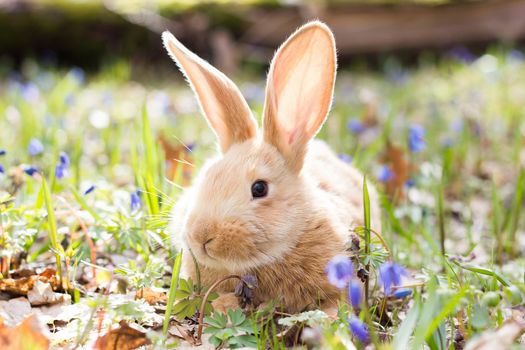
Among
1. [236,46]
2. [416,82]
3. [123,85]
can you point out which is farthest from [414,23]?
[123,85]

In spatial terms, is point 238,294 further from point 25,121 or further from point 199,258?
point 25,121

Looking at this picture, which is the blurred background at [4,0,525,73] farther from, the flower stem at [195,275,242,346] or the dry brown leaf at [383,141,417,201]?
the flower stem at [195,275,242,346]

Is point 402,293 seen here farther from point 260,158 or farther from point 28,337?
point 28,337

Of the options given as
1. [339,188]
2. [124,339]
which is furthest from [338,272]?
[339,188]

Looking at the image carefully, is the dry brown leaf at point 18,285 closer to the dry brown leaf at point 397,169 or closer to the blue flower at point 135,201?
the blue flower at point 135,201

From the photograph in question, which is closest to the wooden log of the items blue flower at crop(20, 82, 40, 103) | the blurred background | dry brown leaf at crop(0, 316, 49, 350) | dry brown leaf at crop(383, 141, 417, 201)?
the blurred background

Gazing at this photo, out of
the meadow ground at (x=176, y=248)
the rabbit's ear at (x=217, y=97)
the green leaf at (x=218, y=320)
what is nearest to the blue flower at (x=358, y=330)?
the meadow ground at (x=176, y=248)
